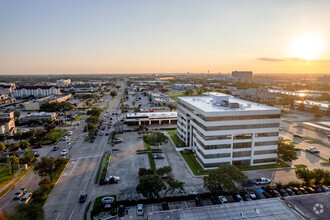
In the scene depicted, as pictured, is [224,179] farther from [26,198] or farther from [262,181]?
[26,198]

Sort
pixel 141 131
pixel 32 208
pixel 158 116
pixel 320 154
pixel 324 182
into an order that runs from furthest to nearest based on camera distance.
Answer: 1. pixel 158 116
2. pixel 141 131
3. pixel 320 154
4. pixel 324 182
5. pixel 32 208

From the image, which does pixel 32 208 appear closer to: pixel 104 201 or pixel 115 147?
pixel 104 201

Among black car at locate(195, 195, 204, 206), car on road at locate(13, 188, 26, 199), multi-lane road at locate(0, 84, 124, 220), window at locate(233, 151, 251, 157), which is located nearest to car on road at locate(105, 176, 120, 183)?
multi-lane road at locate(0, 84, 124, 220)

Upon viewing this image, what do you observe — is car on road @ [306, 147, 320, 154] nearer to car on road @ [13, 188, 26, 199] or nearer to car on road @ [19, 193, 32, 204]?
car on road @ [19, 193, 32, 204]

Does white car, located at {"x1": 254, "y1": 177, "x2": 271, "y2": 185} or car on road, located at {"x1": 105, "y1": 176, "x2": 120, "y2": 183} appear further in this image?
car on road, located at {"x1": 105, "y1": 176, "x2": 120, "y2": 183}

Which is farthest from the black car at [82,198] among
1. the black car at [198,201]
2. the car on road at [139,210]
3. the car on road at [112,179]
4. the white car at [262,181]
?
the white car at [262,181]

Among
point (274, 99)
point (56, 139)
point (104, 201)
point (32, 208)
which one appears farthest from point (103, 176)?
point (274, 99)

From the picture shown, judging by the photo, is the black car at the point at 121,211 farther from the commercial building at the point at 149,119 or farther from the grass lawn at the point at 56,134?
the commercial building at the point at 149,119
